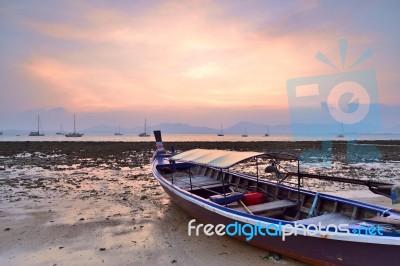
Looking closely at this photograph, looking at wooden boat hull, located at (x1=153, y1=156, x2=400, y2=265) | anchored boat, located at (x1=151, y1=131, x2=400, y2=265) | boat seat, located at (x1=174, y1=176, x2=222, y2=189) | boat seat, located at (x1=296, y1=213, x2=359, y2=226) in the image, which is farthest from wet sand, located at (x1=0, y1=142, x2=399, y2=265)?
boat seat, located at (x1=296, y1=213, x2=359, y2=226)

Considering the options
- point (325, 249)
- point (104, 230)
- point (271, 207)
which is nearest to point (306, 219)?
point (325, 249)

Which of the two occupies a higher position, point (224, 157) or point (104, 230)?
point (224, 157)

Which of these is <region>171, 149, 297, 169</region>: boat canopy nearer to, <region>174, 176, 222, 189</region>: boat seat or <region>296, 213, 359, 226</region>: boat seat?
<region>174, 176, 222, 189</region>: boat seat

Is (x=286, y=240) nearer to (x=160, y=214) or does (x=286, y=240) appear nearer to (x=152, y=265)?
(x=152, y=265)

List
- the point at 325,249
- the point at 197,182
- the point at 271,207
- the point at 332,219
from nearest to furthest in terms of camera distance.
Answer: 1. the point at 325,249
2. the point at 332,219
3. the point at 271,207
4. the point at 197,182

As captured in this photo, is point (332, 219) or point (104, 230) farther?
point (104, 230)

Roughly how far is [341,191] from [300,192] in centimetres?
670

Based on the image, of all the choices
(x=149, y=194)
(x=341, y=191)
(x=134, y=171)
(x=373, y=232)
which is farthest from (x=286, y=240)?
(x=134, y=171)

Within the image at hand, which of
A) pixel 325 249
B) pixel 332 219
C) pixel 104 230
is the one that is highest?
pixel 332 219

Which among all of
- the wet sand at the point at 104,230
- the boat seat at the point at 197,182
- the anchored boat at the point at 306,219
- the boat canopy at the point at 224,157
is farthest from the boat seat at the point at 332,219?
the boat seat at the point at 197,182

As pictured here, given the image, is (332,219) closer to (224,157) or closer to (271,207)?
(271,207)

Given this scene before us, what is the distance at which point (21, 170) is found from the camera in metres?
20.4

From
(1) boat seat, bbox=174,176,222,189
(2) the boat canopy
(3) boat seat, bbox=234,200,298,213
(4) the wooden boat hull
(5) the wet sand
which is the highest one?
(2) the boat canopy

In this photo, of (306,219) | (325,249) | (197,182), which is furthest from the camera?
(197,182)
